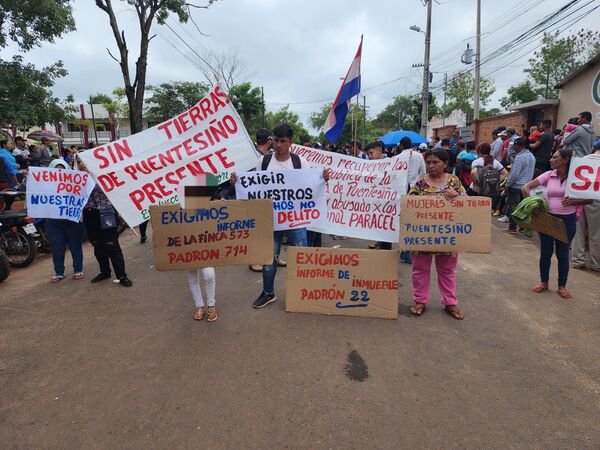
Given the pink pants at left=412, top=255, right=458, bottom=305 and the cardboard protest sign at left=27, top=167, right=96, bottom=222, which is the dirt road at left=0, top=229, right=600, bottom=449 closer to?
A: the pink pants at left=412, top=255, right=458, bottom=305

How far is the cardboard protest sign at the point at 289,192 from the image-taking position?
3748mm

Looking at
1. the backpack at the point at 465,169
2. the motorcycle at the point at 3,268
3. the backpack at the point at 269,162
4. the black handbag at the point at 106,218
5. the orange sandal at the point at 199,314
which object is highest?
the backpack at the point at 465,169

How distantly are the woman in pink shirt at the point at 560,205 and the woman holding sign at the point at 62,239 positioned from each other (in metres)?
6.01

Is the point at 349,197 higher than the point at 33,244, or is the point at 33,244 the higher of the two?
the point at 349,197

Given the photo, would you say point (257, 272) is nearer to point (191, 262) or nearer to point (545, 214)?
point (191, 262)

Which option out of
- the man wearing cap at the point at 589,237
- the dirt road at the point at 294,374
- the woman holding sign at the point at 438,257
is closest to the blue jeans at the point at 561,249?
the dirt road at the point at 294,374

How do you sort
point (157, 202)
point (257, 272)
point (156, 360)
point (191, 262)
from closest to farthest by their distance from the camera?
point (156, 360) → point (191, 262) → point (157, 202) → point (257, 272)

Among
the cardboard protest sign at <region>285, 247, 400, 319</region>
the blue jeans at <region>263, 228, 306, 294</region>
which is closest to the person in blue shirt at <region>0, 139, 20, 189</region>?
the blue jeans at <region>263, 228, 306, 294</region>

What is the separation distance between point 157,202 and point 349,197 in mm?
2492

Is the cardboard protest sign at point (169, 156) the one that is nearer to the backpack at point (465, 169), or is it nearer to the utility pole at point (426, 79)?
the backpack at point (465, 169)

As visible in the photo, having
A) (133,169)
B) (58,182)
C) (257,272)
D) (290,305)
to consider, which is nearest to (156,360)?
(290,305)

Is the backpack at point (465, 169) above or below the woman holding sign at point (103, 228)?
above

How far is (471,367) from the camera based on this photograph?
2887mm

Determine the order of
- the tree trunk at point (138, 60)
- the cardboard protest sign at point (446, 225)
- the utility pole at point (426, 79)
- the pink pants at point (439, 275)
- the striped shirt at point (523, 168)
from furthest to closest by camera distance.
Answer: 1. the utility pole at point (426, 79)
2. the tree trunk at point (138, 60)
3. the striped shirt at point (523, 168)
4. the pink pants at point (439, 275)
5. the cardboard protest sign at point (446, 225)
